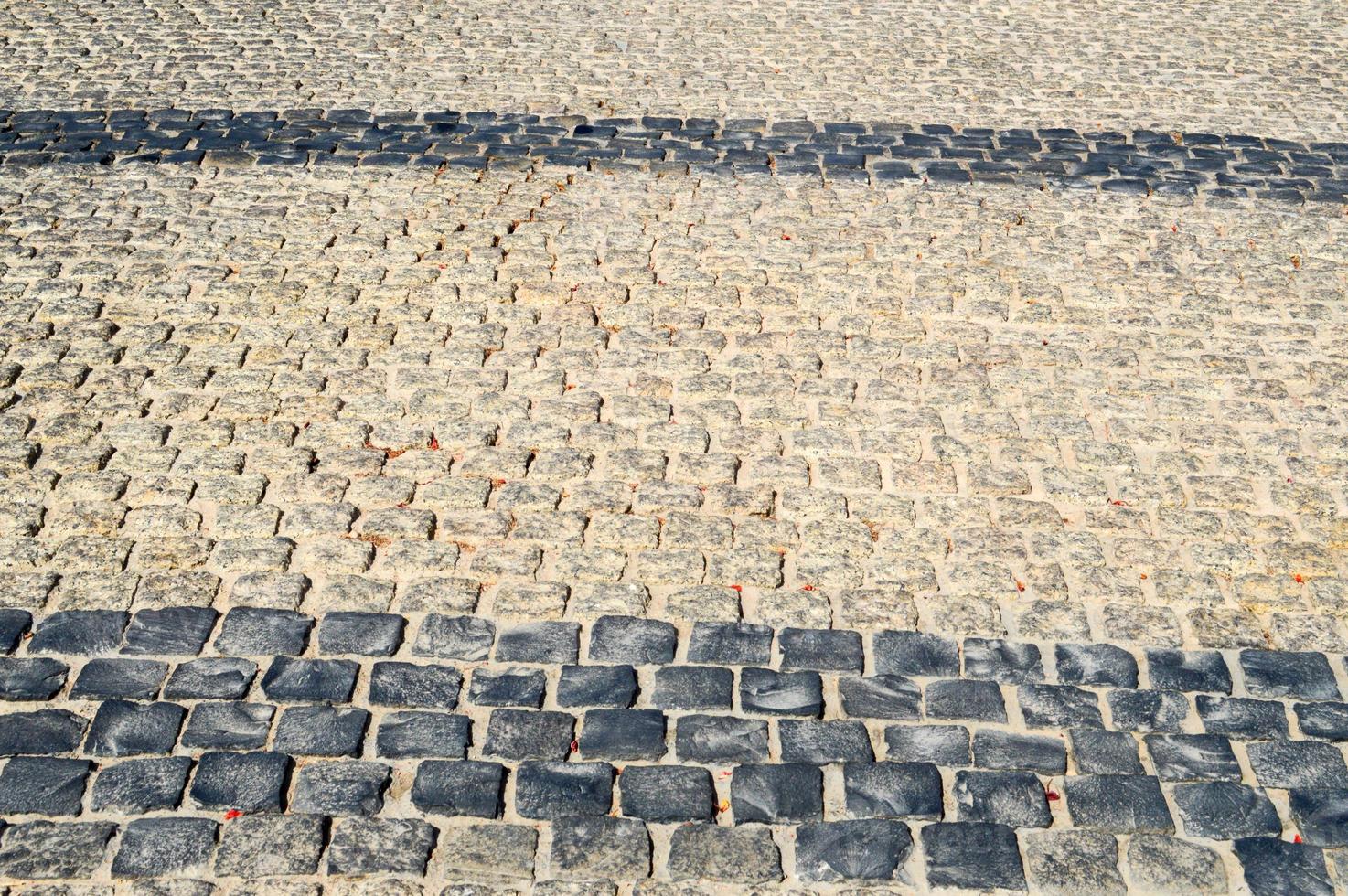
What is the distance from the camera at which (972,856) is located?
3992mm

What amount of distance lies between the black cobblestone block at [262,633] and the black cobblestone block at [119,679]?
0.74 ft

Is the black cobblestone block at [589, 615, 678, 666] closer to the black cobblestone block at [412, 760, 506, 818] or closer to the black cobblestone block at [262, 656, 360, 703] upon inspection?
the black cobblestone block at [412, 760, 506, 818]

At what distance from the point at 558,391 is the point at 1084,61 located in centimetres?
652

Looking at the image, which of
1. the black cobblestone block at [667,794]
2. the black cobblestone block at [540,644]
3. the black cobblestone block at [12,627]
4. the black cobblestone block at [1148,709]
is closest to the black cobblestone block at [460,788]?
the black cobblestone block at [667,794]

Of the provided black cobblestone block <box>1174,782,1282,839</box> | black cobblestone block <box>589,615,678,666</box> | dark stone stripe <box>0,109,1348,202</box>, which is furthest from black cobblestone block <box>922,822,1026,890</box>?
dark stone stripe <box>0,109,1348,202</box>

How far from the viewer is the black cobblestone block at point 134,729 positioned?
14.0 feet

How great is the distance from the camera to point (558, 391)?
6211 mm

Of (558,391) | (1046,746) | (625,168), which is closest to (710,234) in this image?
(625,168)

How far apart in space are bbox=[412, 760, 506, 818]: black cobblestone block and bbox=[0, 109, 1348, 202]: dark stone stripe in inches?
203

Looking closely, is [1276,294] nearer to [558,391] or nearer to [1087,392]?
[1087,392]

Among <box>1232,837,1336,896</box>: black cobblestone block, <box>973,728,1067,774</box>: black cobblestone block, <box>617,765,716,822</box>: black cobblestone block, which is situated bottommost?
<box>617,765,716,822</box>: black cobblestone block

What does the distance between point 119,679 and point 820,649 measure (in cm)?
236

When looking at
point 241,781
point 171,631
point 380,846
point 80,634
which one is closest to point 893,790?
point 380,846

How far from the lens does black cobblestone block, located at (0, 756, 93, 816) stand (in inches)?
160
